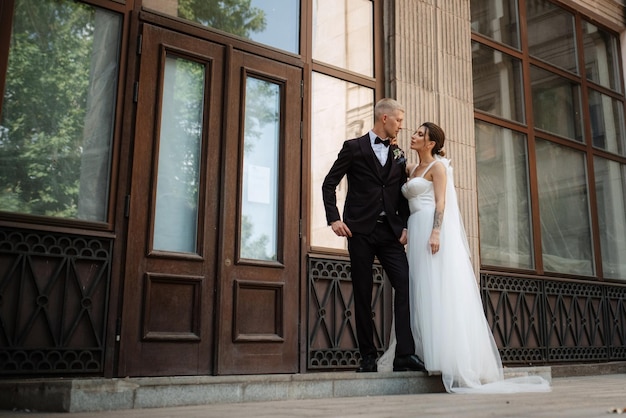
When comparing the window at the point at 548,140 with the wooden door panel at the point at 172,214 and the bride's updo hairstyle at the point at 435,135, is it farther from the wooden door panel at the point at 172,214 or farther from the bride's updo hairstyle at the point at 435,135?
the wooden door panel at the point at 172,214

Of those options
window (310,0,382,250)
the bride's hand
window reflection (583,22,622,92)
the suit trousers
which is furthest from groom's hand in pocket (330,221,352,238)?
window reflection (583,22,622,92)

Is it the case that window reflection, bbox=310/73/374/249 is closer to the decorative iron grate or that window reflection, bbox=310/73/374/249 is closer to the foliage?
the decorative iron grate

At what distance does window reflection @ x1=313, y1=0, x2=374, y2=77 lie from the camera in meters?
7.41

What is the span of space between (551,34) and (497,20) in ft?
4.20

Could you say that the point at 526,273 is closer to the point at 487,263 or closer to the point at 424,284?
the point at 487,263

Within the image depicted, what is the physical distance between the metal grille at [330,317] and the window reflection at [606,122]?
571 centimetres

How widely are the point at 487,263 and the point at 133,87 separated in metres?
4.87

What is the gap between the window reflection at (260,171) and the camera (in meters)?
6.46

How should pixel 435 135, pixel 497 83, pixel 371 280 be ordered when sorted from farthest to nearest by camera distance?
pixel 497 83
pixel 435 135
pixel 371 280

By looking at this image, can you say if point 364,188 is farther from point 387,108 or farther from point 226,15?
point 226,15

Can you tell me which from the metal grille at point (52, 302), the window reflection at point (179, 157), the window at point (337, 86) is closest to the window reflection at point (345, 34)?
the window at point (337, 86)

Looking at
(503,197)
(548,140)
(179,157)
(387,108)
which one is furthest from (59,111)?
(548,140)

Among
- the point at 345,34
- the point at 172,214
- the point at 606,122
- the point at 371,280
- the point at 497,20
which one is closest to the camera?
the point at 371,280

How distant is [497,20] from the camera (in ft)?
30.9
